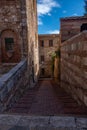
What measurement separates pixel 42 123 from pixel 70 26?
A: 835 cm

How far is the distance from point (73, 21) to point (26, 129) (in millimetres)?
8751

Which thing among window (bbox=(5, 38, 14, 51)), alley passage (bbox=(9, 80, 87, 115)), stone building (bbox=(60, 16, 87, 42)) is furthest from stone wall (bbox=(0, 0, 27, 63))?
alley passage (bbox=(9, 80, 87, 115))

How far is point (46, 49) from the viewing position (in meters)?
26.2

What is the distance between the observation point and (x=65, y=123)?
2383 mm

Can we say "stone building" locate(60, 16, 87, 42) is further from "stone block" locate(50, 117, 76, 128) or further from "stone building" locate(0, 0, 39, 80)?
"stone block" locate(50, 117, 76, 128)

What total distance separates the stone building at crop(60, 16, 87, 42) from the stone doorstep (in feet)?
25.4

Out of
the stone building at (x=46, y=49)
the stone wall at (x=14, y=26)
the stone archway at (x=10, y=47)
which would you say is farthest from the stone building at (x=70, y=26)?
the stone building at (x=46, y=49)

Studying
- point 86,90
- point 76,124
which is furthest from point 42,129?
point 86,90

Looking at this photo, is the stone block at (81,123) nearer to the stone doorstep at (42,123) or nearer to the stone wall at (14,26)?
the stone doorstep at (42,123)

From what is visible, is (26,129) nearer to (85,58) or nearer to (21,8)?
(85,58)

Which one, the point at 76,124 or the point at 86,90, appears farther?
the point at 86,90

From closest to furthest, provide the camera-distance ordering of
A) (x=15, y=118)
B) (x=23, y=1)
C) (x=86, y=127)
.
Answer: (x=86, y=127) → (x=15, y=118) → (x=23, y=1)

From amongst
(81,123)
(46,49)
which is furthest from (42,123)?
(46,49)

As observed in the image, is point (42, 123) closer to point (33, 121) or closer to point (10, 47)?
point (33, 121)
